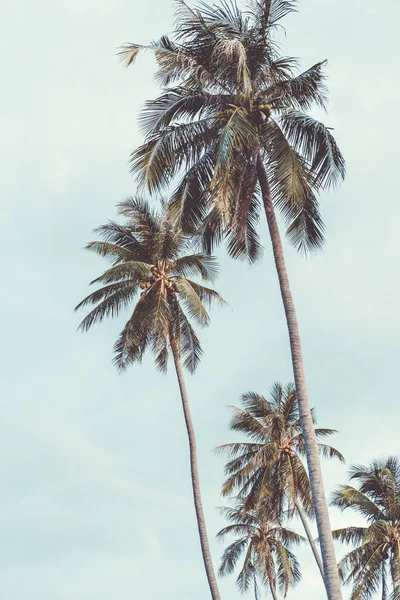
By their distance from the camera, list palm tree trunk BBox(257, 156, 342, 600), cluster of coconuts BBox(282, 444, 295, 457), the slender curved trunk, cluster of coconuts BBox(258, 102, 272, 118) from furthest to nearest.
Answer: the slender curved trunk → cluster of coconuts BBox(282, 444, 295, 457) → cluster of coconuts BBox(258, 102, 272, 118) → palm tree trunk BBox(257, 156, 342, 600)

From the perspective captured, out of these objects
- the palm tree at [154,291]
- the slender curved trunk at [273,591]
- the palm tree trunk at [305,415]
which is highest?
the palm tree at [154,291]

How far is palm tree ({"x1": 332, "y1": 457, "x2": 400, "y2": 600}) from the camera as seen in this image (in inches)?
1287

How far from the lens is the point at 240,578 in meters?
43.2

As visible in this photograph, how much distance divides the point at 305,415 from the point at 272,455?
18.1m

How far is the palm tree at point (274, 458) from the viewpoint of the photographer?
32219mm

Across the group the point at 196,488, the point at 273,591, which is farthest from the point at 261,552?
the point at 196,488

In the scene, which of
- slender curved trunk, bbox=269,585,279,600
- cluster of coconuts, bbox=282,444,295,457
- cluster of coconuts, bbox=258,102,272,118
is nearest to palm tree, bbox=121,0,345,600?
cluster of coconuts, bbox=258,102,272,118

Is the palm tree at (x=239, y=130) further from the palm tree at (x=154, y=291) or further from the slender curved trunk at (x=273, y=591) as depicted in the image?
the slender curved trunk at (x=273, y=591)

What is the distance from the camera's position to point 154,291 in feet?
86.9

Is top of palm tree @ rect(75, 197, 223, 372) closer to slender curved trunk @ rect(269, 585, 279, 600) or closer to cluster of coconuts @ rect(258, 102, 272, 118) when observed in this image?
cluster of coconuts @ rect(258, 102, 272, 118)

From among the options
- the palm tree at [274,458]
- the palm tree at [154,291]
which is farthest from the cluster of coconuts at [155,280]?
the palm tree at [274,458]

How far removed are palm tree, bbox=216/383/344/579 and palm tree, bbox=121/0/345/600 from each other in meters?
14.4

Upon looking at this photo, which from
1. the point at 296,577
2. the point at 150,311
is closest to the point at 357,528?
the point at 296,577

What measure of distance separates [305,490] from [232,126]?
19.8 metres
